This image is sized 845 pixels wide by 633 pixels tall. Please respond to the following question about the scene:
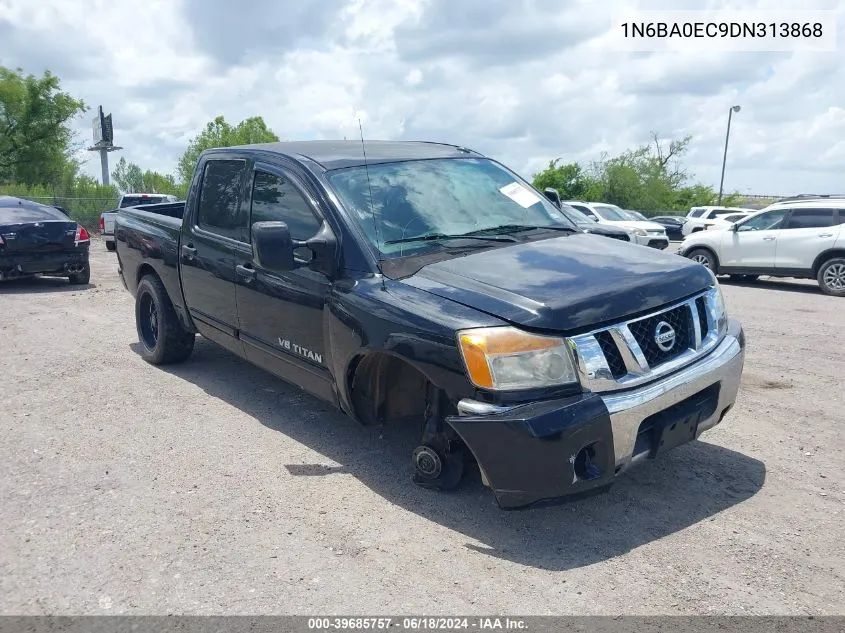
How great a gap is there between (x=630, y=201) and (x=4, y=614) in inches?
2132

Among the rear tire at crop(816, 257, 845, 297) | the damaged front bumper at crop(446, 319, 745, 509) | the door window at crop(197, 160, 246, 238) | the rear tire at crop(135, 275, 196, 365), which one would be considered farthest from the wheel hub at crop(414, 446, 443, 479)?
the rear tire at crop(816, 257, 845, 297)

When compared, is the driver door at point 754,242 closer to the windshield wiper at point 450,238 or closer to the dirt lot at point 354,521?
the dirt lot at point 354,521

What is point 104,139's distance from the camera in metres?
39.3

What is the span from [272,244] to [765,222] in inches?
492

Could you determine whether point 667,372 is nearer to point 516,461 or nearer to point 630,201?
point 516,461

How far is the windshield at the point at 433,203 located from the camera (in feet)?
14.7

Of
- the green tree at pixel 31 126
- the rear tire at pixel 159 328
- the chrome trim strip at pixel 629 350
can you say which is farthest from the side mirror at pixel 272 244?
the green tree at pixel 31 126

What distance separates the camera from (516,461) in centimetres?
346

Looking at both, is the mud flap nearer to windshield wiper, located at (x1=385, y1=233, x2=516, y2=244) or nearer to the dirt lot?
the dirt lot

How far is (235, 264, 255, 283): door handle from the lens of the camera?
5.22 meters

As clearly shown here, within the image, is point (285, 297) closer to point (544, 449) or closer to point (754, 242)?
point (544, 449)

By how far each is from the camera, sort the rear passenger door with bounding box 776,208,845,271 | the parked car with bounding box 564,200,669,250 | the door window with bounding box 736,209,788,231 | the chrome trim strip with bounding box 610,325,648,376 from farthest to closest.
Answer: the parked car with bounding box 564,200,669,250 → the door window with bounding box 736,209,788,231 → the rear passenger door with bounding box 776,208,845,271 → the chrome trim strip with bounding box 610,325,648,376

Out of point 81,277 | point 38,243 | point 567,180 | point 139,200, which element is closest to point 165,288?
point 38,243

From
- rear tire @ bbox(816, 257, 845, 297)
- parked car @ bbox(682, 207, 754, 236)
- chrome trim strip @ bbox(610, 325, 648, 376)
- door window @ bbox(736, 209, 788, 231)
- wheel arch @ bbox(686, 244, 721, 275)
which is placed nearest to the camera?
chrome trim strip @ bbox(610, 325, 648, 376)
